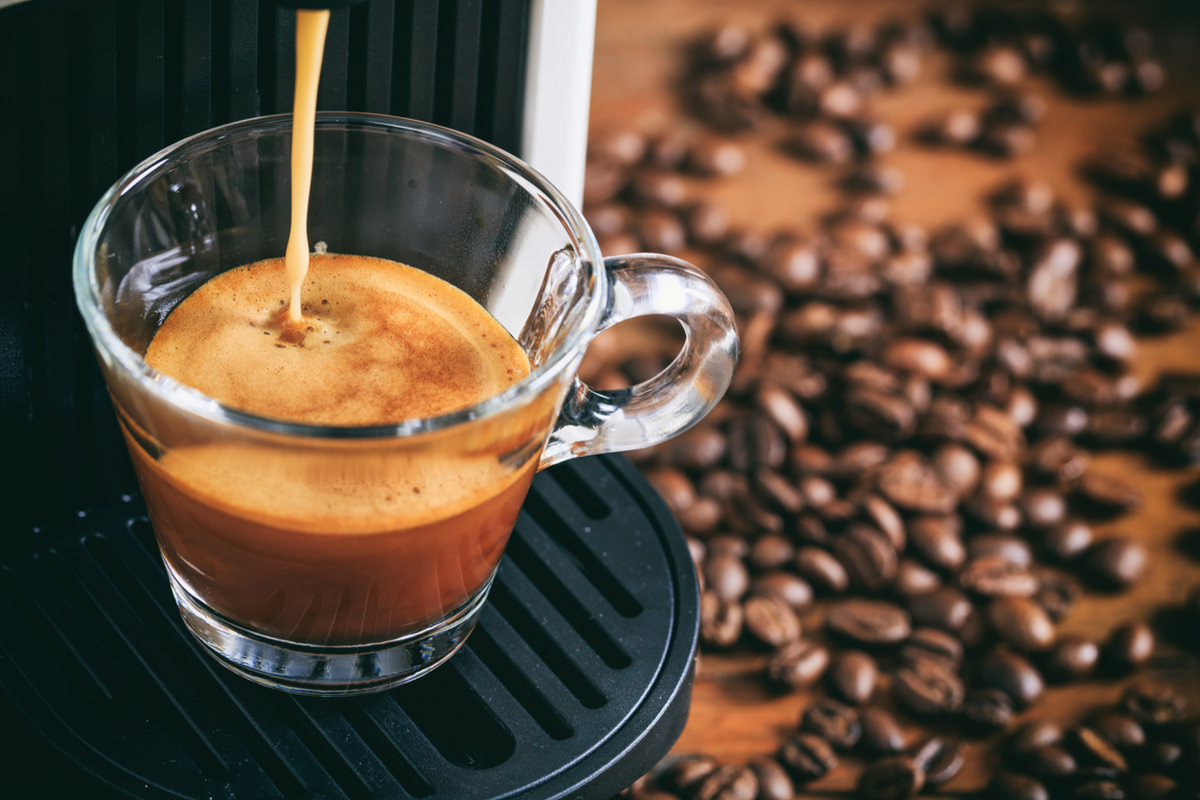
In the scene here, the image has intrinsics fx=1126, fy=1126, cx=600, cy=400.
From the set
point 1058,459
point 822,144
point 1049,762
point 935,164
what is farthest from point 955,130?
point 1049,762

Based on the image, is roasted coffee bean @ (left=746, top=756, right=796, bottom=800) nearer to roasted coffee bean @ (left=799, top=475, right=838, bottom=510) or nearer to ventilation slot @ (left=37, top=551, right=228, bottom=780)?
roasted coffee bean @ (left=799, top=475, right=838, bottom=510)

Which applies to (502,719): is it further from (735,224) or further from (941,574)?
(735,224)

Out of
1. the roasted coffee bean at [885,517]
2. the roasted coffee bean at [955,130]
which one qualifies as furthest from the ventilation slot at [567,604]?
the roasted coffee bean at [955,130]

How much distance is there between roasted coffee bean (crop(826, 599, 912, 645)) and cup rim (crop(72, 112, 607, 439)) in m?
0.48

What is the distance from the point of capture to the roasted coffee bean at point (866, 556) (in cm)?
92

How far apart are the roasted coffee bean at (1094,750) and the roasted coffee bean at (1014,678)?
0.13ft

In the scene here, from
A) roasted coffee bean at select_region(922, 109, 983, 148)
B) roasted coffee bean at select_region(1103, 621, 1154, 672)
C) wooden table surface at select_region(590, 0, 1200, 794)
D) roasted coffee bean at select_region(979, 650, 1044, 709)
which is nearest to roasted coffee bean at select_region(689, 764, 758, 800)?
wooden table surface at select_region(590, 0, 1200, 794)

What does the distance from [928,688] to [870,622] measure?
71 millimetres

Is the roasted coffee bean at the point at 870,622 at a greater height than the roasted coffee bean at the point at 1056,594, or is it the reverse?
the roasted coffee bean at the point at 1056,594

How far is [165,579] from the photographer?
0.59m

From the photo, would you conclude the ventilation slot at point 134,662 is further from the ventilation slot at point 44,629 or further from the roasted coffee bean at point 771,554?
the roasted coffee bean at point 771,554

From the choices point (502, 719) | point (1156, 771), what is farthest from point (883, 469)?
point (502, 719)

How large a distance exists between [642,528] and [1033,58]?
104cm

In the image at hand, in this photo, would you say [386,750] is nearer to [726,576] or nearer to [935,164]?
[726,576]
